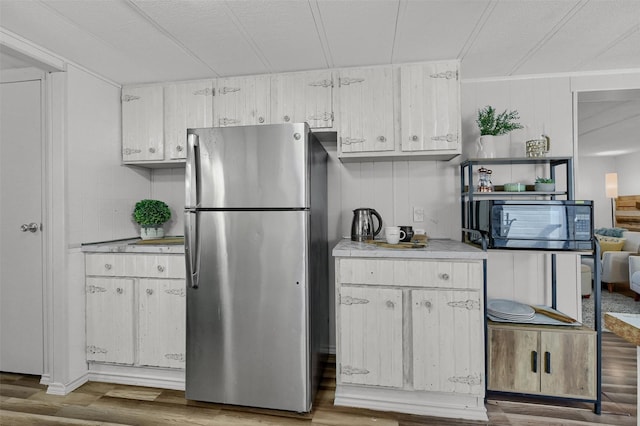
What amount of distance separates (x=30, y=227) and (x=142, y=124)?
1049 mm

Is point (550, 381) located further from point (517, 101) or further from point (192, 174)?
point (192, 174)

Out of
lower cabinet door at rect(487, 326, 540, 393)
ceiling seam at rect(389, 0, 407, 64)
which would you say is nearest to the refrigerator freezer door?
ceiling seam at rect(389, 0, 407, 64)

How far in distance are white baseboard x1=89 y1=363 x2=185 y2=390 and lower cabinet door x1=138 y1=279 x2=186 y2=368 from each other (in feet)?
0.30

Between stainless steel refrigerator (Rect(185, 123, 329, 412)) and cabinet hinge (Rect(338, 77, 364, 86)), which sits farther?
cabinet hinge (Rect(338, 77, 364, 86))

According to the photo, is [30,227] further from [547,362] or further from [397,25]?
[547,362]

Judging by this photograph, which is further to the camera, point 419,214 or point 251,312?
point 419,214

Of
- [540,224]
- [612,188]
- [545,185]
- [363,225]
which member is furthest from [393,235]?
[612,188]

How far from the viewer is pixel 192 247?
1921 millimetres

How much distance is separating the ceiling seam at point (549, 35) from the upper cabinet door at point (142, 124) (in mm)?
2643

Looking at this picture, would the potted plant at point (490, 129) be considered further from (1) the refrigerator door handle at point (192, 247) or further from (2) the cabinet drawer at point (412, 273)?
(1) the refrigerator door handle at point (192, 247)

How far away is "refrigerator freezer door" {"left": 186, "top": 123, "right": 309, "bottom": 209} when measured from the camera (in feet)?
6.05

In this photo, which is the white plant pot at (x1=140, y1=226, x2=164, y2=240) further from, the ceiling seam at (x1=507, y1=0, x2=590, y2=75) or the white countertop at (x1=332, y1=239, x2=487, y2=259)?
the ceiling seam at (x1=507, y1=0, x2=590, y2=75)

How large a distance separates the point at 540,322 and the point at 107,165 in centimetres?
322

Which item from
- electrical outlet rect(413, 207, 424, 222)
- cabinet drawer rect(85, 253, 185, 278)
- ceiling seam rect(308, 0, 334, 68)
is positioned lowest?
cabinet drawer rect(85, 253, 185, 278)
